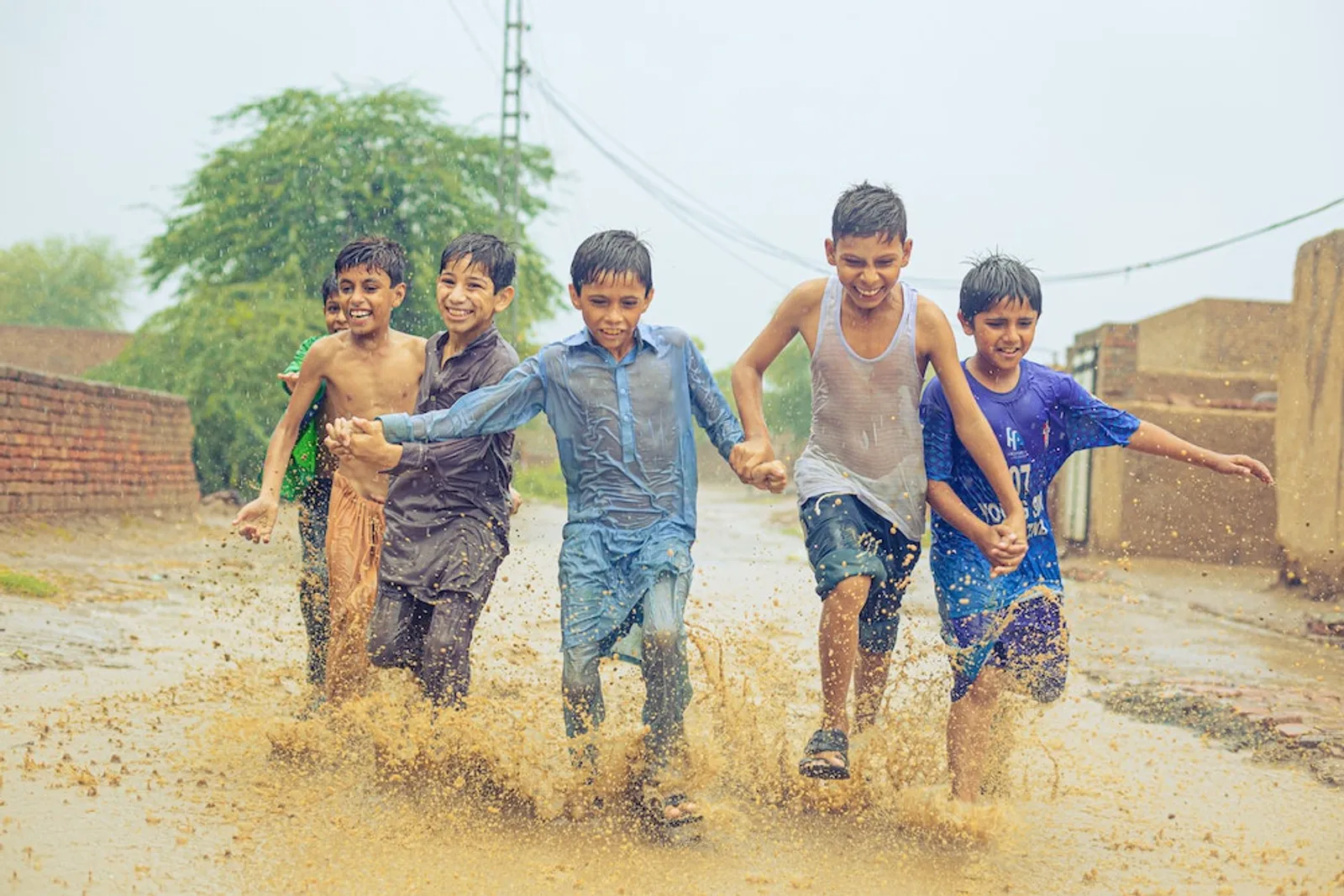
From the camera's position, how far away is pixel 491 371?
4617mm

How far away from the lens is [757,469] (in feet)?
13.2

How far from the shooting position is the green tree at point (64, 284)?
62094 millimetres

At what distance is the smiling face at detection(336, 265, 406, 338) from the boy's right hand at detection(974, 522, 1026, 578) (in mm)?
2191

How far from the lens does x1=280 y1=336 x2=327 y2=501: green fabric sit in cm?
517

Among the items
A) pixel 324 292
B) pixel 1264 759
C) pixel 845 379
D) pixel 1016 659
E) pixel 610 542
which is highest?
pixel 324 292

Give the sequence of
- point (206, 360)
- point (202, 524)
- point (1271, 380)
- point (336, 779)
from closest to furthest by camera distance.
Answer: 1. point (336, 779)
2. point (202, 524)
3. point (1271, 380)
4. point (206, 360)

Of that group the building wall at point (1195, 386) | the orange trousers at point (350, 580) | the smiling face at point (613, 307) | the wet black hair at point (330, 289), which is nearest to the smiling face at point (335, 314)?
the wet black hair at point (330, 289)

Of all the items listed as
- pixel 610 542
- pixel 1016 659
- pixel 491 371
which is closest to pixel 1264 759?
pixel 1016 659

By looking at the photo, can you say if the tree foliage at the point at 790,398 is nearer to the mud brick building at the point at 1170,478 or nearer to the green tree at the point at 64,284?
the green tree at the point at 64,284

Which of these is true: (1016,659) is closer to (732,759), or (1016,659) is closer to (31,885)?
(732,759)

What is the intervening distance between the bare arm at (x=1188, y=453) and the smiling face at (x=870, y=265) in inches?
36.9

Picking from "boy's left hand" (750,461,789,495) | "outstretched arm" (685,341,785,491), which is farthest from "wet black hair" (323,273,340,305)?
"boy's left hand" (750,461,789,495)

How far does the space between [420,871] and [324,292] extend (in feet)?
10.3

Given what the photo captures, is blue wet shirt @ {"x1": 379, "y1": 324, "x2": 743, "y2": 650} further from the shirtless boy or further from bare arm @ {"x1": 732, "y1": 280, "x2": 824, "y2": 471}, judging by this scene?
the shirtless boy
